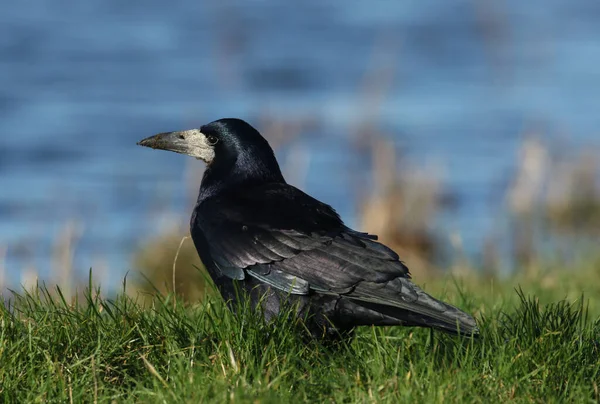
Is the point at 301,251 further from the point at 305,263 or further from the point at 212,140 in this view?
the point at 212,140

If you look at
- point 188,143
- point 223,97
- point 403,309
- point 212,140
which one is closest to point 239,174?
point 212,140

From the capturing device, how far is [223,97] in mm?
18625

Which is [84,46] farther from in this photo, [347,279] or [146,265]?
[347,279]

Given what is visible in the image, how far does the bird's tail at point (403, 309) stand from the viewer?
4957 millimetres

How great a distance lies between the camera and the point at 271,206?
5555 mm

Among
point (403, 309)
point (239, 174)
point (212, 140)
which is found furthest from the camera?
point (212, 140)

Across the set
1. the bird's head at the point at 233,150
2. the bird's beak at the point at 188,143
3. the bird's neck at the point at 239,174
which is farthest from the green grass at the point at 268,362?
the bird's beak at the point at 188,143

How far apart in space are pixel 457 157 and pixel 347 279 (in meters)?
11.6

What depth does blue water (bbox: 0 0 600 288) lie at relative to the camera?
496 inches

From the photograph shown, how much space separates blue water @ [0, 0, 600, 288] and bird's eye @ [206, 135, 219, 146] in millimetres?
4074

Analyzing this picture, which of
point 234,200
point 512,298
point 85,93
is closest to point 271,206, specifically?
point 234,200

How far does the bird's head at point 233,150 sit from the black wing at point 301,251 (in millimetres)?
247

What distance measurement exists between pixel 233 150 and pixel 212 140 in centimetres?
20

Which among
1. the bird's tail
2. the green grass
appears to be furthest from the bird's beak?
the bird's tail
